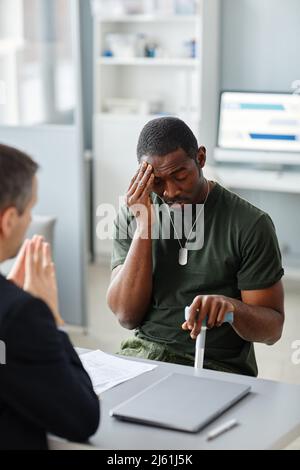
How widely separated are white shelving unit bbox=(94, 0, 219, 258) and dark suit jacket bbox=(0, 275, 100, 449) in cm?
373

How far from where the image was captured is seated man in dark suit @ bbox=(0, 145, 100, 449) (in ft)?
4.41

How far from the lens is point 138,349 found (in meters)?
2.20

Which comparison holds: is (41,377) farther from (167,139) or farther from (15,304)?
(167,139)

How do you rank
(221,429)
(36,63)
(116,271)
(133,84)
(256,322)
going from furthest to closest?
(133,84) → (36,63) → (116,271) → (256,322) → (221,429)

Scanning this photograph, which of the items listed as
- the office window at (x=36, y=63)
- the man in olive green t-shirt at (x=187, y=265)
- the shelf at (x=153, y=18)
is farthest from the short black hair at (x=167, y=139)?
the shelf at (x=153, y=18)

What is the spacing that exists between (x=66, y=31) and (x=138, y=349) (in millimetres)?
2178

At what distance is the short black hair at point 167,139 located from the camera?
2.05 m

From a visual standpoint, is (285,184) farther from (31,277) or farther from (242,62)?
(31,277)

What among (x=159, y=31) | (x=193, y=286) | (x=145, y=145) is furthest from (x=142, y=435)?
(x=159, y=31)

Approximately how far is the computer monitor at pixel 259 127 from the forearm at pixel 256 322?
2.64m

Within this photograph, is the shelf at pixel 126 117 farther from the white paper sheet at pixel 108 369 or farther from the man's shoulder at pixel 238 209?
the white paper sheet at pixel 108 369

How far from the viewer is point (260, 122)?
15.4 feet

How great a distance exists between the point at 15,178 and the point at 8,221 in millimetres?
71

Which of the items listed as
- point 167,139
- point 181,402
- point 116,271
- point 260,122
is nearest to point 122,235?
point 116,271
